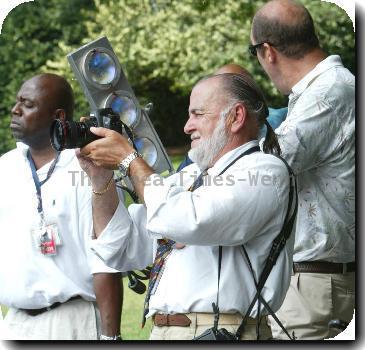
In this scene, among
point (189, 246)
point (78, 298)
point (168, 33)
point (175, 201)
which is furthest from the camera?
point (168, 33)

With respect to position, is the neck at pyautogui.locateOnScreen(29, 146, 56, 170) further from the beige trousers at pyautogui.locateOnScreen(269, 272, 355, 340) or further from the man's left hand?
the beige trousers at pyautogui.locateOnScreen(269, 272, 355, 340)

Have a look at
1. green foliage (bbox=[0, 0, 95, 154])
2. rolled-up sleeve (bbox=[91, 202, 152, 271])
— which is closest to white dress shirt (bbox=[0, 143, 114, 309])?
rolled-up sleeve (bbox=[91, 202, 152, 271])

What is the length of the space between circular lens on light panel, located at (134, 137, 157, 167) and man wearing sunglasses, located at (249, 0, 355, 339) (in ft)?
2.01

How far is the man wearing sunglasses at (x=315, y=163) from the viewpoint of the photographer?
11.4 feet

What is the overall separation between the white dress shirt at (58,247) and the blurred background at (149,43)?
14.5 ft

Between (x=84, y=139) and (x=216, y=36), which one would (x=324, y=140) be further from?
(x=216, y=36)

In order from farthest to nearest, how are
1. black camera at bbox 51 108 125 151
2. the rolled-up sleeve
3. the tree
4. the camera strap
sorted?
the tree
the rolled-up sleeve
black camera at bbox 51 108 125 151
the camera strap

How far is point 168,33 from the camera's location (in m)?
10.1

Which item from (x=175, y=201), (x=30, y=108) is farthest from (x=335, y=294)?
(x=30, y=108)

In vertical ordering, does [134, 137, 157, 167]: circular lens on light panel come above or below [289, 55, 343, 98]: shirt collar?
below

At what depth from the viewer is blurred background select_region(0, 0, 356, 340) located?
9406 mm

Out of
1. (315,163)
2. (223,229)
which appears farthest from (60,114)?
(223,229)

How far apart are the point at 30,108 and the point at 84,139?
42.0 inches

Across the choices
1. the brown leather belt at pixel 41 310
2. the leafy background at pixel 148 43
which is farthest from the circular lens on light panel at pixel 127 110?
the leafy background at pixel 148 43
